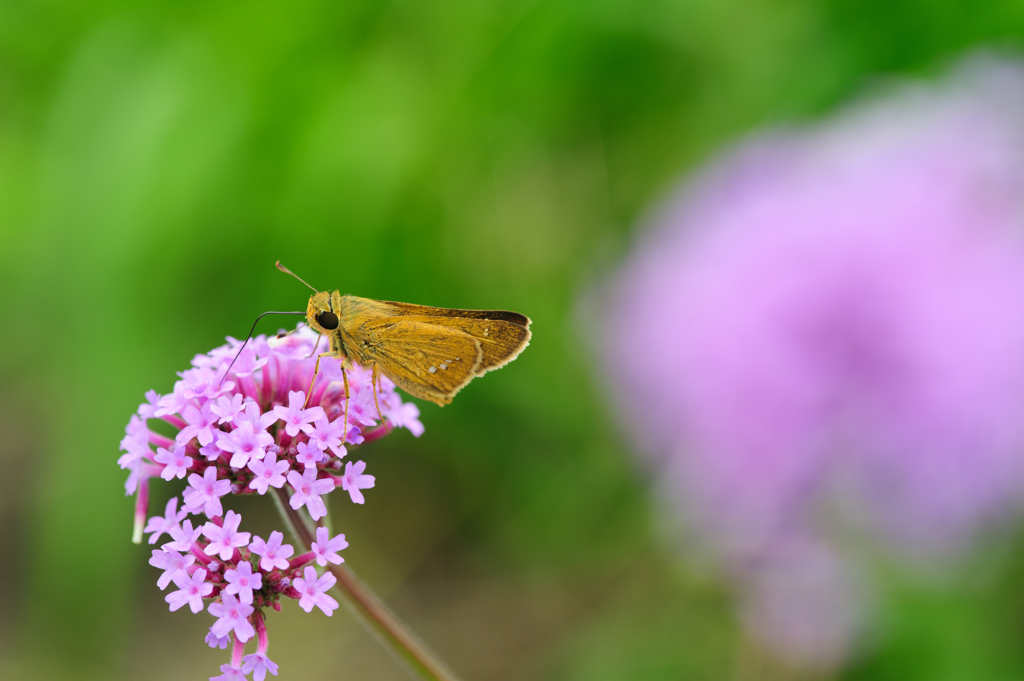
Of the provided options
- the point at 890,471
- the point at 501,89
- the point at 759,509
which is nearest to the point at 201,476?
the point at 759,509

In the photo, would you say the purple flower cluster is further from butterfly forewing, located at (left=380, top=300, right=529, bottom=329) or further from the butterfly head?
butterfly forewing, located at (left=380, top=300, right=529, bottom=329)

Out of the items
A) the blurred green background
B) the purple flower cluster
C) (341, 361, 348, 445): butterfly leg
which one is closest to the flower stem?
the purple flower cluster

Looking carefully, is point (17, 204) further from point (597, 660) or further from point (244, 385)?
point (597, 660)

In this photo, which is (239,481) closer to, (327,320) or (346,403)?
(346,403)

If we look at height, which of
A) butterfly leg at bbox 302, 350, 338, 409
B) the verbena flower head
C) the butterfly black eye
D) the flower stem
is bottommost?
the flower stem

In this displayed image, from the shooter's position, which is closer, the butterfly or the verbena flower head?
the butterfly

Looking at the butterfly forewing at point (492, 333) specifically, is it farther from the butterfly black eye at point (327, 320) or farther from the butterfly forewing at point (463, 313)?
the butterfly black eye at point (327, 320)

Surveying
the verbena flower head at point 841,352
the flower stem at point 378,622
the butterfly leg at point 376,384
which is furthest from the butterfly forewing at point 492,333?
the verbena flower head at point 841,352
